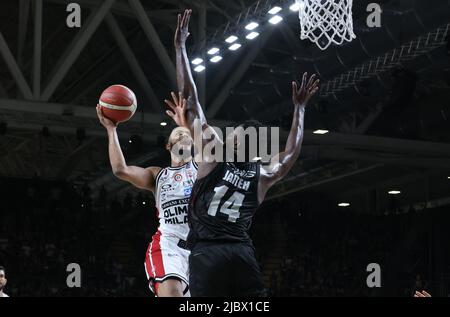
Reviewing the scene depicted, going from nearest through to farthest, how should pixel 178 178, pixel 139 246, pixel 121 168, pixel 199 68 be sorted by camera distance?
pixel 121 168 → pixel 178 178 → pixel 199 68 → pixel 139 246

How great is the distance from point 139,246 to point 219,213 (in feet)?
59.1

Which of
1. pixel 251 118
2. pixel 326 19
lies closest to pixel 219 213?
pixel 326 19

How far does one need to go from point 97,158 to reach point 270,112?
10633 mm

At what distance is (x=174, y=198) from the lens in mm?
6383

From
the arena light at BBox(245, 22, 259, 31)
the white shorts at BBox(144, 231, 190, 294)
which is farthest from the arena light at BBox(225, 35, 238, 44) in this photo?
the white shorts at BBox(144, 231, 190, 294)

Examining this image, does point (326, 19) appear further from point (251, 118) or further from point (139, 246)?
point (139, 246)

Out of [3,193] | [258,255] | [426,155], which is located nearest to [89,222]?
[3,193]

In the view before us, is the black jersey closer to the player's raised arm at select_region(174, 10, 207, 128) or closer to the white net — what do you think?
the player's raised arm at select_region(174, 10, 207, 128)

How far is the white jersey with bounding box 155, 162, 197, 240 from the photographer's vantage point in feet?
20.9

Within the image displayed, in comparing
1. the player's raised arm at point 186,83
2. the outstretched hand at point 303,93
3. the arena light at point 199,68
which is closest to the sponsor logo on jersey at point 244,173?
the player's raised arm at point 186,83

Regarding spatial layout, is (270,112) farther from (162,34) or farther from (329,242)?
(329,242)

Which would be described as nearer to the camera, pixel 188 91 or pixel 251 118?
pixel 188 91

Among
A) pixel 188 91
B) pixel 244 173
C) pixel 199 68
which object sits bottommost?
pixel 244 173

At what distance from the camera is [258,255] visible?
78.6 ft
